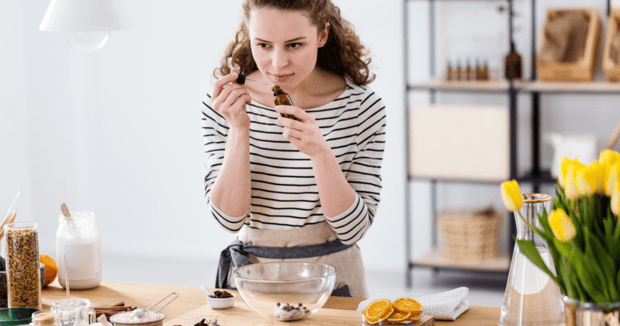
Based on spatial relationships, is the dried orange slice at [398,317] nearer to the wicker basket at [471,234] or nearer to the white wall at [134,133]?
the wicker basket at [471,234]

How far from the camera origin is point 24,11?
459cm

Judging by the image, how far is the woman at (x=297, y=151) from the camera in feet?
5.05

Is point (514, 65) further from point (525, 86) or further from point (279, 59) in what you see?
point (279, 59)

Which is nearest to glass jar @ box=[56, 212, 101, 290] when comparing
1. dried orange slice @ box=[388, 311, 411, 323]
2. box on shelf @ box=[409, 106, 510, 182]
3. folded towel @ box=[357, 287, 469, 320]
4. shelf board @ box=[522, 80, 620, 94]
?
folded towel @ box=[357, 287, 469, 320]

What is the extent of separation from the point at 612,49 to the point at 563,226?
2.88 meters

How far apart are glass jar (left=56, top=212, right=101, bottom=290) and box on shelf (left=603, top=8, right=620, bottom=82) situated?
8.89 ft

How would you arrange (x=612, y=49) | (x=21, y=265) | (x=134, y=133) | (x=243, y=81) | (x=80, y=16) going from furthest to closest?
(x=134, y=133) < (x=612, y=49) < (x=80, y=16) < (x=243, y=81) < (x=21, y=265)

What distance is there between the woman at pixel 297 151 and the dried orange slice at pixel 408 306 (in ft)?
1.06

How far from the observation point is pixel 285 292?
1236 millimetres

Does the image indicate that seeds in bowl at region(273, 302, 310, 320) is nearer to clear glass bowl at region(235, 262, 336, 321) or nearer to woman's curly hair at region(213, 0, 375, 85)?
clear glass bowl at region(235, 262, 336, 321)

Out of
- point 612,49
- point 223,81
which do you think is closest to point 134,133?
point 612,49

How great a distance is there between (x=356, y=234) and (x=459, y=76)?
2355 mm

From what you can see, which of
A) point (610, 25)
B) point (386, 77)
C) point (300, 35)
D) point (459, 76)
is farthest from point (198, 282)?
point (300, 35)

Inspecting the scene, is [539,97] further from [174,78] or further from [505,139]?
[174,78]
